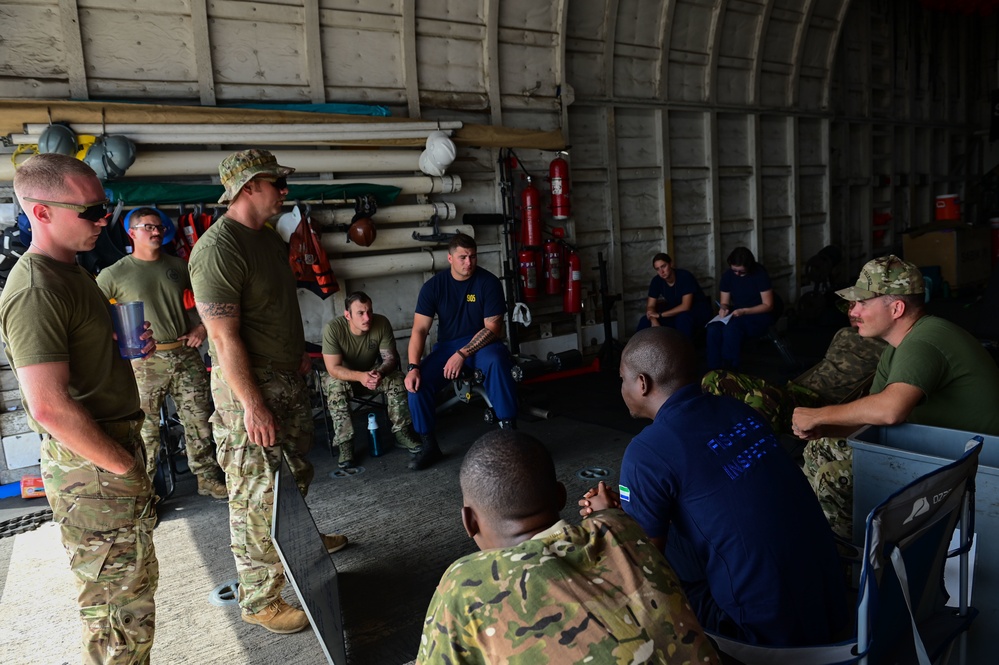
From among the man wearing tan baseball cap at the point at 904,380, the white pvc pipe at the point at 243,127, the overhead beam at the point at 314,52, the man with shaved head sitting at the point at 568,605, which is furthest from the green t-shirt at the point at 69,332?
the overhead beam at the point at 314,52

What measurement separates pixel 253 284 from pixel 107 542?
109 centimetres

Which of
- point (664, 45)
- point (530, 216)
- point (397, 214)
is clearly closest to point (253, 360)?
point (397, 214)

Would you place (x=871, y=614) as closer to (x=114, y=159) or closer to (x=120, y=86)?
(x=114, y=159)

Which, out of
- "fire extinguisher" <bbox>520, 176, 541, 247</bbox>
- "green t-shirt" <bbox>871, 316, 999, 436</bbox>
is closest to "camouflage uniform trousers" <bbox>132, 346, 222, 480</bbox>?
"fire extinguisher" <bbox>520, 176, 541, 247</bbox>

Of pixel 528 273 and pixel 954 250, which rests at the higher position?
pixel 528 273

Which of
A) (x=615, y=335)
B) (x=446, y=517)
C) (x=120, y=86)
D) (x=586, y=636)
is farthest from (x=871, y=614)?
(x=615, y=335)

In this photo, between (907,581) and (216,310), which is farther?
(216,310)

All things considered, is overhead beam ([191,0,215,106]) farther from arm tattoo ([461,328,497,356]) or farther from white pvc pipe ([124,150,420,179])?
arm tattoo ([461,328,497,356])

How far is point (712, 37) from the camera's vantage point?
8.89m

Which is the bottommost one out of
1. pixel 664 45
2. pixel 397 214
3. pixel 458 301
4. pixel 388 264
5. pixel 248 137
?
pixel 458 301

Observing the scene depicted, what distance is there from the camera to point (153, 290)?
15.4ft

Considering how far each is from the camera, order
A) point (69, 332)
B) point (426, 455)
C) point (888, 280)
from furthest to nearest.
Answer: point (426, 455) < point (888, 280) < point (69, 332)

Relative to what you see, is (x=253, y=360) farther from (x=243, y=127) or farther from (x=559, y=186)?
(x=559, y=186)

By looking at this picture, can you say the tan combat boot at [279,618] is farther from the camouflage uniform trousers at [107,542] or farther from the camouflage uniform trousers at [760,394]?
the camouflage uniform trousers at [760,394]
